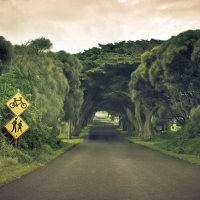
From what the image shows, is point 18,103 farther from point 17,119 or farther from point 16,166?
point 16,166

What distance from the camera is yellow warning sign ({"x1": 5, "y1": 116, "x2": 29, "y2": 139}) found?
18.8 metres

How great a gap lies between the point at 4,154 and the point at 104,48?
142 ft

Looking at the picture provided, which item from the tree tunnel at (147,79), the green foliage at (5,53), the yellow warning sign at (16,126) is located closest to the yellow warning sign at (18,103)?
the yellow warning sign at (16,126)

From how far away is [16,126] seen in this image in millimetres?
18906

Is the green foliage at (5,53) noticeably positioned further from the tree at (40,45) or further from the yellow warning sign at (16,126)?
the yellow warning sign at (16,126)

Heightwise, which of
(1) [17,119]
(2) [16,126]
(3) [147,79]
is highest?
(3) [147,79]

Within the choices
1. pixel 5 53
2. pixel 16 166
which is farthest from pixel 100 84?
pixel 16 166

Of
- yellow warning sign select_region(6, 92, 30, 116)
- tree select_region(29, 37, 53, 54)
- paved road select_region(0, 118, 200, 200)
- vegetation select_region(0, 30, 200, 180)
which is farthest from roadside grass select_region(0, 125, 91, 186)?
tree select_region(29, 37, 53, 54)

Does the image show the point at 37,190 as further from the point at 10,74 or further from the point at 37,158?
the point at 10,74

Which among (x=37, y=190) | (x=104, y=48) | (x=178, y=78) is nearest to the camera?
(x=37, y=190)

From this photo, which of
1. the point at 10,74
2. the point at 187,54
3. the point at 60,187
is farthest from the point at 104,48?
the point at 60,187

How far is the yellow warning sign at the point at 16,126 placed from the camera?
18.8 m

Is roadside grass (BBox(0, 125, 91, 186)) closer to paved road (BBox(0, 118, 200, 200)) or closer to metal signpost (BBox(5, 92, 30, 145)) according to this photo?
paved road (BBox(0, 118, 200, 200))

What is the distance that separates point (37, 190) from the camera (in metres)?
10.6
